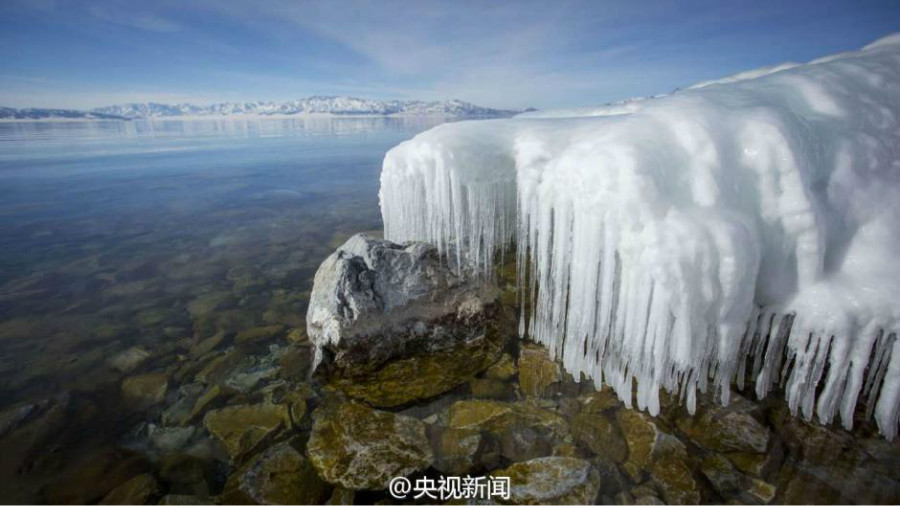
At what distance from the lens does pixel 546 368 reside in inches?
214

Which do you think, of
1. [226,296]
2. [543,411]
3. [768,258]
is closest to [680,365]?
[768,258]

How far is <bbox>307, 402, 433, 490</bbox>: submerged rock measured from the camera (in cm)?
410

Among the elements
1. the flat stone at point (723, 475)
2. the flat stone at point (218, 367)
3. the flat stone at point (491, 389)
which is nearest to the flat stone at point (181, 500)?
the flat stone at point (218, 367)

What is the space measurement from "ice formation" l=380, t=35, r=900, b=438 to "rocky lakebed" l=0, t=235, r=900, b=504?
0.51 metres

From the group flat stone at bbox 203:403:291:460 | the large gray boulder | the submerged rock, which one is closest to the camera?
the submerged rock

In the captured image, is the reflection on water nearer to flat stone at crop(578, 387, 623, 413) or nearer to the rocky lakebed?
the rocky lakebed

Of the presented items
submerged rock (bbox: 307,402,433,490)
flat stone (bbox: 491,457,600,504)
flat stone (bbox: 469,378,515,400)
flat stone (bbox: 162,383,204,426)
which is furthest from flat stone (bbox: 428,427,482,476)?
flat stone (bbox: 162,383,204,426)

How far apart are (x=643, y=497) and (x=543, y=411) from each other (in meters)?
1.35

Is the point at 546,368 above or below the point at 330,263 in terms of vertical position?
below

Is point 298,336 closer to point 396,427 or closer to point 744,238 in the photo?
point 396,427

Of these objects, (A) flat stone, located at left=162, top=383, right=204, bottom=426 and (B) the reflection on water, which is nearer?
(A) flat stone, located at left=162, top=383, right=204, bottom=426

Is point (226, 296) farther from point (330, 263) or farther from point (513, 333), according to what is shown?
point (513, 333)

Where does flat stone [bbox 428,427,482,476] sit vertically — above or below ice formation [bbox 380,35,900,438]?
below

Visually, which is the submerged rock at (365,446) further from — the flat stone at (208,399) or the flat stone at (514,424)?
the flat stone at (208,399)
